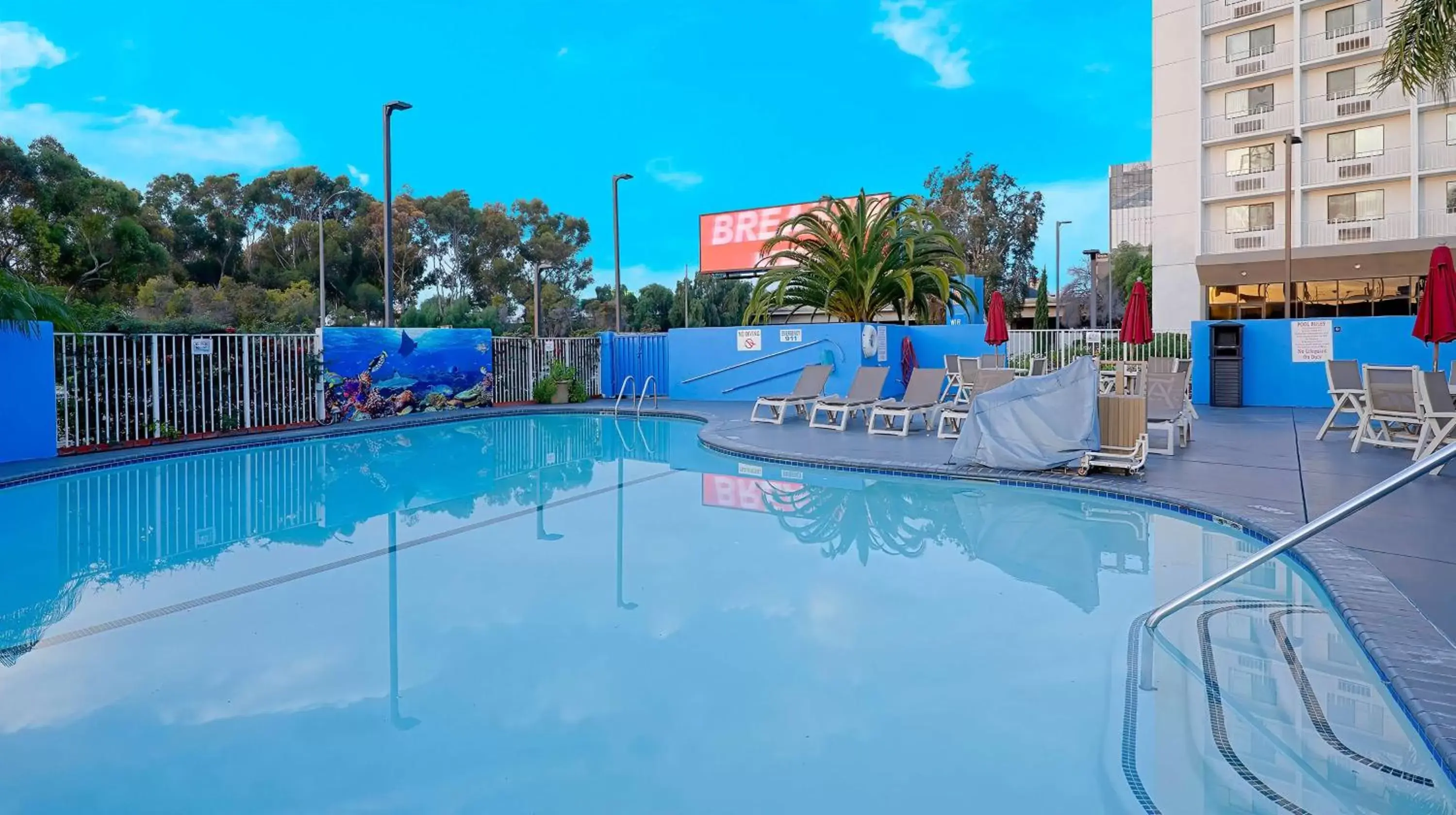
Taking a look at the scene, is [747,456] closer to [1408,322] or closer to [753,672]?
[753,672]

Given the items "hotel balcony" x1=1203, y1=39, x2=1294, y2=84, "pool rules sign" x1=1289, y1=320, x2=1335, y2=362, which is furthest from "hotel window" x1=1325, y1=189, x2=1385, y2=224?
"pool rules sign" x1=1289, y1=320, x2=1335, y2=362

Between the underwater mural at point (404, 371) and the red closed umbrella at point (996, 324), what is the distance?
389 inches

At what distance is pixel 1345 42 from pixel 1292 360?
1877 cm

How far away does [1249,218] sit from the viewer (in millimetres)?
29719

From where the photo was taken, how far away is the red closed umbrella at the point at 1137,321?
44.5 ft

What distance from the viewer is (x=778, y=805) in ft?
9.21

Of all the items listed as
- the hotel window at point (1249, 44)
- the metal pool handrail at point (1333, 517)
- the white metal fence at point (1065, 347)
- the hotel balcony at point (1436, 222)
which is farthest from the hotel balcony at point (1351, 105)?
the metal pool handrail at point (1333, 517)

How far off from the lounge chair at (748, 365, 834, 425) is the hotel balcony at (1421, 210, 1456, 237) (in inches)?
915

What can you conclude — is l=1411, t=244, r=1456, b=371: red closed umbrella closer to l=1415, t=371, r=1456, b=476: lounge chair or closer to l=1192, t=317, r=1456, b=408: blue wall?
l=1415, t=371, r=1456, b=476: lounge chair

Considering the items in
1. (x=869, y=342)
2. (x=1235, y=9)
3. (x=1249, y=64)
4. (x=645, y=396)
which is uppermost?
(x=1235, y=9)

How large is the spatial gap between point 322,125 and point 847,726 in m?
44.7

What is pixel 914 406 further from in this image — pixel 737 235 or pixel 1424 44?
pixel 737 235

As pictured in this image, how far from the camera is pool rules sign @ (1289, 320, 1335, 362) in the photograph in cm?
1499

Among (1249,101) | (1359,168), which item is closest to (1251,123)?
(1249,101)
